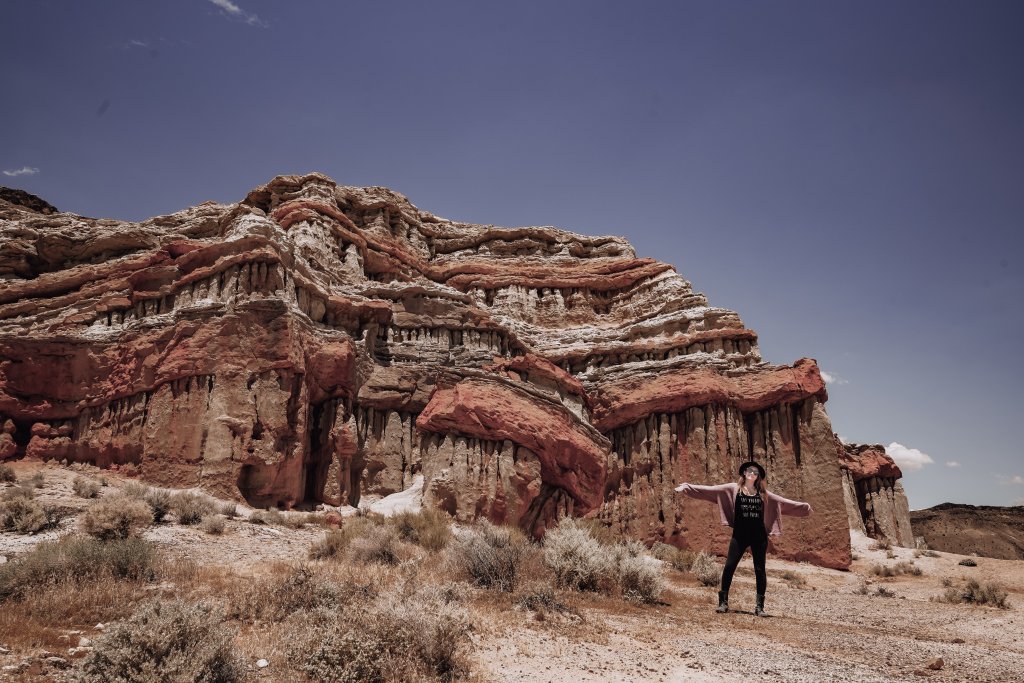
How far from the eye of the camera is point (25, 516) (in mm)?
11758

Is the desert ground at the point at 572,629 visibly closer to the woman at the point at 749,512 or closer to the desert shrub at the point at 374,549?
the desert shrub at the point at 374,549

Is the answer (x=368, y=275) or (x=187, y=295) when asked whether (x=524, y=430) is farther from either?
(x=368, y=275)

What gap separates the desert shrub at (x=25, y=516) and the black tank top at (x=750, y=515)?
12512mm

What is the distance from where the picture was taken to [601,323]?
145ft

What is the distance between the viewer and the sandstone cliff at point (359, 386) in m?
19.5

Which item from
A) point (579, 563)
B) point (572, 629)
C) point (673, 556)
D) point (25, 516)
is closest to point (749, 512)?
point (579, 563)

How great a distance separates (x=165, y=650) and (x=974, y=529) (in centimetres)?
Answer: 6983

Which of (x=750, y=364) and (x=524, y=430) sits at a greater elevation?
(x=750, y=364)

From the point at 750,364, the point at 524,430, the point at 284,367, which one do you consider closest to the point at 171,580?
the point at 284,367

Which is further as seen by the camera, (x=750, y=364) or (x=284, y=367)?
(x=750, y=364)

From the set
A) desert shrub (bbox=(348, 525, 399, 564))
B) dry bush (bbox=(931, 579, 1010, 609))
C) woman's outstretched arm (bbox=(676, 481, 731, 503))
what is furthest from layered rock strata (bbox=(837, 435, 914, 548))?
desert shrub (bbox=(348, 525, 399, 564))

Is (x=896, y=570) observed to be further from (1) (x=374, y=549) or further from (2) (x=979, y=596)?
(1) (x=374, y=549)

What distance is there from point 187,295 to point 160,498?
10.3 meters

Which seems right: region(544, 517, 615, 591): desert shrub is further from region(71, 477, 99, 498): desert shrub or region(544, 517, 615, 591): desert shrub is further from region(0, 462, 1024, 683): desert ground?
region(71, 477, 99, 498): desert shrub
